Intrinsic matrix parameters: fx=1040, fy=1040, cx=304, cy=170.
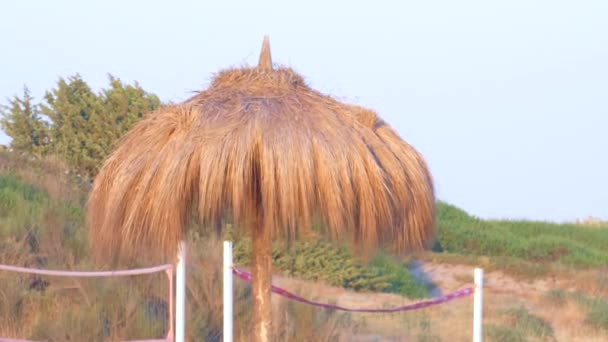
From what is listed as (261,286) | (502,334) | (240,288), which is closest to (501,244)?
(502,334)

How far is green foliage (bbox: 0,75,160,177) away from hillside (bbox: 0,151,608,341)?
2.87 metres

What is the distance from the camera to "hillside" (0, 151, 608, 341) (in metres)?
9.27

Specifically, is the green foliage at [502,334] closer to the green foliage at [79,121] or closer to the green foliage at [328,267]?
the green foliage at [328,267]

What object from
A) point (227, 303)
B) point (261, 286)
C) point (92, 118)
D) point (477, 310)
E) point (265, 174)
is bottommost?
point (477, 310)

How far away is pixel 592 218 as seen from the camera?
125ft

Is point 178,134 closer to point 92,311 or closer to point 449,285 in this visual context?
point 92,311

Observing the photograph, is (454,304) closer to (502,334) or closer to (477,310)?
(502,334)

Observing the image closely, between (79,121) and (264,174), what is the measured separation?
1537 centimetres

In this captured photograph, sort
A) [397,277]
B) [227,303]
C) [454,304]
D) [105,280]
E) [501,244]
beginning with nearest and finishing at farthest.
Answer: [227,303], [105,280], [454,304], [397,277], [501,244]

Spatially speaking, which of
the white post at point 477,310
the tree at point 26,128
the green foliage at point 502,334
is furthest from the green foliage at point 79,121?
the white post at point 477,310

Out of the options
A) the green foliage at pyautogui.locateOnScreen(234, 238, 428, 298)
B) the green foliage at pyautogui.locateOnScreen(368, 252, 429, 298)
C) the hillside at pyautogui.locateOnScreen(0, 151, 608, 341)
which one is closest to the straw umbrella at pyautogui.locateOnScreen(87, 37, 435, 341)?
the hillside at pyautogui.locateOnScreen(0, 151, 608, 341)

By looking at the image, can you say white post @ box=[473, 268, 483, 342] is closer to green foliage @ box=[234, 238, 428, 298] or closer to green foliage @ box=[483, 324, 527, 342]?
green foliage @ box=[483, 324, 527, 342]

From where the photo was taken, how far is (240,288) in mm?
10195

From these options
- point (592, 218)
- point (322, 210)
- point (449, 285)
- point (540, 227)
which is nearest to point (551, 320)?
point (449, 285)
